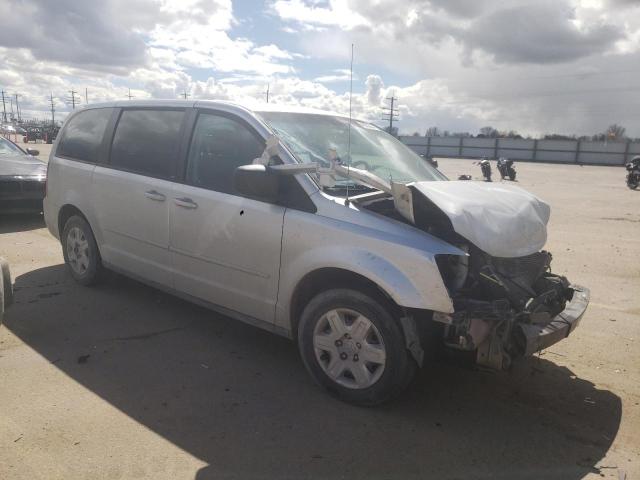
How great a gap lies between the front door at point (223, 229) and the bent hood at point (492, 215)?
107cm

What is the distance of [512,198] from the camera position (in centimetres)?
357

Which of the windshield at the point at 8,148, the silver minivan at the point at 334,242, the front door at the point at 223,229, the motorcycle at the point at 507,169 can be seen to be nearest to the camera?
the silver minivan at the point at 334,242

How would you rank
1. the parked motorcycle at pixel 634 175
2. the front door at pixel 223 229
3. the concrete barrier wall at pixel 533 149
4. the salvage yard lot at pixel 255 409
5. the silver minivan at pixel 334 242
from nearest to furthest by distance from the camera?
1. the salvage yard lot at pixel 255 409
2. the silver minivan at pixel 334 242
3. the front door at pixel 223 229
4. the parked motorcycle at pixel 634 175
5. the concrete barrier wall at pixel 533 149

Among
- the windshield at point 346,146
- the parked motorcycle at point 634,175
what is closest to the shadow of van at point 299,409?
the windshield at point 346,146

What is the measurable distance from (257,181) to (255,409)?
4.62 feet

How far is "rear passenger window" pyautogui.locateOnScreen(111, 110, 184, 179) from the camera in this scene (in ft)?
13.8

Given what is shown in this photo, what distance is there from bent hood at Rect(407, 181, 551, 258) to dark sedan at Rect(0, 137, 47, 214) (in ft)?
24.3

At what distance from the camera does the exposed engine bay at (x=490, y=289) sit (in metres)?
2.83

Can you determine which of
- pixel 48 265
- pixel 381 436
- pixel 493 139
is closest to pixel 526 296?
pixel 381 436

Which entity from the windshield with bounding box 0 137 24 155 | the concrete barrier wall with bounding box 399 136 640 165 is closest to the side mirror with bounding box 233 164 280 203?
the windshield with bounding box 0 137 24 155

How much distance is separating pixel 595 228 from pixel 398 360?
837cm

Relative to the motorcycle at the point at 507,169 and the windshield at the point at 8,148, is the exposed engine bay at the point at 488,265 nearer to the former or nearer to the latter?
the windshield at the point at 8,148

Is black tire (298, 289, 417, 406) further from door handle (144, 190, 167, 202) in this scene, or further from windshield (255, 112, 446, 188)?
door handle (144, 190, 167, 202)

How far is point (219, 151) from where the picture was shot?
3.91 m
